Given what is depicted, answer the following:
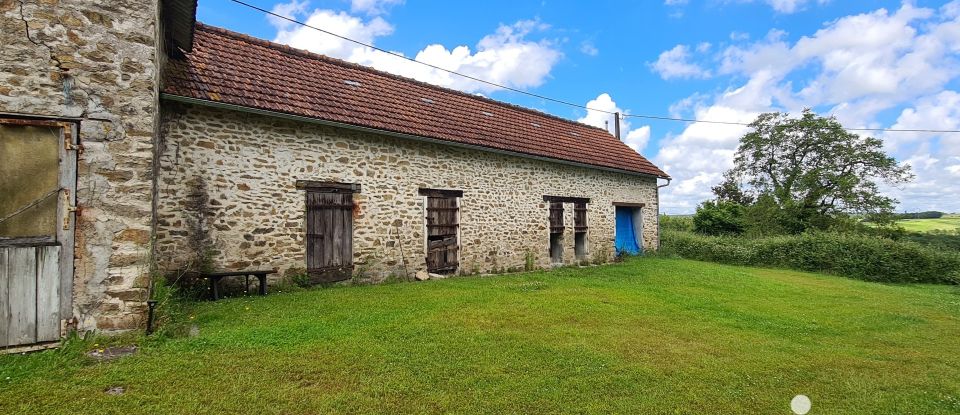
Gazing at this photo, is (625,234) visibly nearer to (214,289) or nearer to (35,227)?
(214,289)

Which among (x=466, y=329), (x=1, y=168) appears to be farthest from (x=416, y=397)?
(x=1, y=168)

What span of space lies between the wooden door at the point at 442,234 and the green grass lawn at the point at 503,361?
252cm

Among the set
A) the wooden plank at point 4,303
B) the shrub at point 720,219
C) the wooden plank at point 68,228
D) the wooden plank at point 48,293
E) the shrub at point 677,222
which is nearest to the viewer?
the wooden plank at point 4,303

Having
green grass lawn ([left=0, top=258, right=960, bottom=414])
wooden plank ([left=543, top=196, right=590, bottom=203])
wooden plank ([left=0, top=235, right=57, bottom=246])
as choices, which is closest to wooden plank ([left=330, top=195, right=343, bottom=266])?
green grass lawn ([left=0, top=258, right=960, bottom=414])

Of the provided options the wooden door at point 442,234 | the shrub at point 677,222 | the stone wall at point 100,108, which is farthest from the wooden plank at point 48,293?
the shrub at point 677,222

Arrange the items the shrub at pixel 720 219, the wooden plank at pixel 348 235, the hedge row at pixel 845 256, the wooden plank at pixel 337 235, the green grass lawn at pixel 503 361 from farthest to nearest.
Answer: the shrub at pixel 720 219
the hedge row at pixel 845 256
the wooden plank at pixel 348 235
the wooden plank at pixel 337 235
the green grass lawn at pixel 503 361

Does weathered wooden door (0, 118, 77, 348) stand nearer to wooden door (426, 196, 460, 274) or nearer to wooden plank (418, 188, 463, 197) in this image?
wooden plank (418, 188, 463, 197)

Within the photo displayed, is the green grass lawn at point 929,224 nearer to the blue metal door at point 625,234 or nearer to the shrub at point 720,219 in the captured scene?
the shrub at point 720,219

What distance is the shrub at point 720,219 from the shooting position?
76.5 feet

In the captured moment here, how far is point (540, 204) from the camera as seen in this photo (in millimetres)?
12914

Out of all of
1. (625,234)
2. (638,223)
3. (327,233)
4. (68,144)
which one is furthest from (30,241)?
(638,223)

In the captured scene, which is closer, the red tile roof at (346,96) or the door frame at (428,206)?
the red tile roof at (346,96)

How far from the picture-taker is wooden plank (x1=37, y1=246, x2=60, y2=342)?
433cm

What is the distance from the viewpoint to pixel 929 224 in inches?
985
